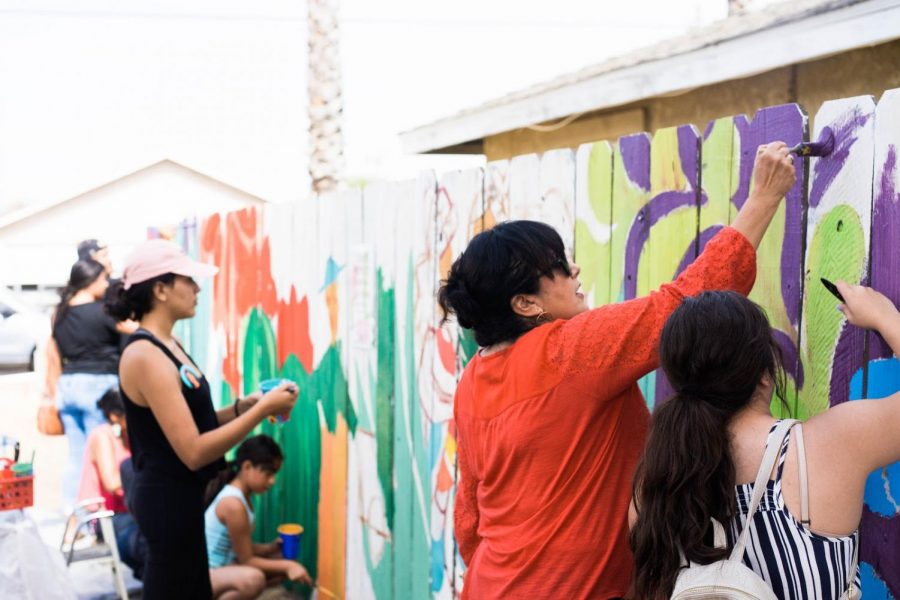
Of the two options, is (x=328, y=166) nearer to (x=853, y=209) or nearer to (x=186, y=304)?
(x=186, y=304)

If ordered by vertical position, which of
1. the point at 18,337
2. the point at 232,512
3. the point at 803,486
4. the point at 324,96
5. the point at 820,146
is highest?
the point at 324,96

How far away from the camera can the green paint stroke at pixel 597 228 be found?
10.8 feet

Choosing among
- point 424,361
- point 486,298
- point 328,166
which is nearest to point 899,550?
point 486,298

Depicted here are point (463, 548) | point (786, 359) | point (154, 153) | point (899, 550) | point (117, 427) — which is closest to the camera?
point (899, 550)

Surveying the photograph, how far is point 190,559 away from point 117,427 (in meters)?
3.03

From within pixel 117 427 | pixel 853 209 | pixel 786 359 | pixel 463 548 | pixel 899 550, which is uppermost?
pixel 853 209

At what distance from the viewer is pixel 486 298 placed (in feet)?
8.14

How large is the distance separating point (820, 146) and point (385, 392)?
281 cm

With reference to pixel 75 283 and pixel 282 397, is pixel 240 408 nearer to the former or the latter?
pixel 282 397

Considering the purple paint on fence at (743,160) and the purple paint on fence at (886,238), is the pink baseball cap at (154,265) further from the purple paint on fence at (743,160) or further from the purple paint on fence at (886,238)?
the purple paint on fence at (886,238)

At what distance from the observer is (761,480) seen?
6.42 feet

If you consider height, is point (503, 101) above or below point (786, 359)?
above

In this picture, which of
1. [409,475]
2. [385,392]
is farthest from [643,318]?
[385,392]

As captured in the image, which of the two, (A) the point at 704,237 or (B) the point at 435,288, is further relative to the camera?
(B) the point at 435,288
